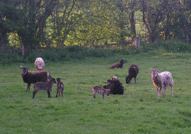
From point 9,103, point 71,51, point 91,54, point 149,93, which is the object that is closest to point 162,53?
point 91,54

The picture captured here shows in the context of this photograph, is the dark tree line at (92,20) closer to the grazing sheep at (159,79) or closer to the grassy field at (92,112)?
the grassy field at (92,112)

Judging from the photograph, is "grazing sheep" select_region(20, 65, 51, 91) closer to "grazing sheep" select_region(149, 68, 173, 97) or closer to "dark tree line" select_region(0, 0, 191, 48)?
"grazing sheep" select_region(149, 68, 173, 97)

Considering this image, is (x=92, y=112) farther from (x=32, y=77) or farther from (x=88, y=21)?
(x=88, y=21)

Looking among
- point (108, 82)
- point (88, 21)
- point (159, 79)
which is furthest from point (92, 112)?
point (88, 21)

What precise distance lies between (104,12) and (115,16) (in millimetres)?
2036

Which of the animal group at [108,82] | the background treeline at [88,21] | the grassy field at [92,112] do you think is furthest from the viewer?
the background treeline at [88,21]

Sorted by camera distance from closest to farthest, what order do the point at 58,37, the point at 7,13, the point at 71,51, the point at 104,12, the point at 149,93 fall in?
the point at 149,93
the point at 7,13
the point at 71,51
the point at 58,37
the point at 104,12

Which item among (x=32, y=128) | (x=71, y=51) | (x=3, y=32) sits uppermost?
(x=3, y=32)

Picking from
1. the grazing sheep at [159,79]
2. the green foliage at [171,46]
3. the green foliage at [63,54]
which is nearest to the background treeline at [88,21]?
the green foliage at [63,54]

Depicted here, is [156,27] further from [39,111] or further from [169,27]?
[39,111]

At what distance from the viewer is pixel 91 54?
87.9ft

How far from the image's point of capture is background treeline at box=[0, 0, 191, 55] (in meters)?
26.3

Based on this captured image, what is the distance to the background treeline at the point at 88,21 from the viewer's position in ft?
86.2

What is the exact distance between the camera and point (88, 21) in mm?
33031
